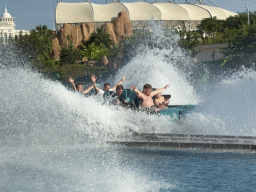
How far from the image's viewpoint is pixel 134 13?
233 feet

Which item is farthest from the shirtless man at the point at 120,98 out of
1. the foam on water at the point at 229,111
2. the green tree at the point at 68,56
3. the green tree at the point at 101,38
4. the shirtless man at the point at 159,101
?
the green tree at the point at 101,38

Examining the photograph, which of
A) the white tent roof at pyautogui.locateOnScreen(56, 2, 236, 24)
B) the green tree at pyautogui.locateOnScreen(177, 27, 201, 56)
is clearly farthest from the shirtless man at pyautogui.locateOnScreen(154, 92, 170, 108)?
the white tent roof at pyautogui.locateOnScreen(56, 2, 236, 24)

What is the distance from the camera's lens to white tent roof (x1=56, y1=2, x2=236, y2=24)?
2758 inches

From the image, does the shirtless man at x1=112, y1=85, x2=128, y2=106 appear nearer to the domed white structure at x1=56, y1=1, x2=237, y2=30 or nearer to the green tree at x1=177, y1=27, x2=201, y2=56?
the green tree at x1=177, y1=27, x2=201, y2=56

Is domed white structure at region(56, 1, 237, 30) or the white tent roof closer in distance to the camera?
domed white structure at region(56, 1, 237, 30)

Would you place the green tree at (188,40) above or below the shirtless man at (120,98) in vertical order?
above

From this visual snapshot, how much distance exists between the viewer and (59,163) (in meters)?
5.84

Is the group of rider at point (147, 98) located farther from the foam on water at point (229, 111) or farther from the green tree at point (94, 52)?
the green tree at point (94, 52)

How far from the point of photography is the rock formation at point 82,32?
52.5m

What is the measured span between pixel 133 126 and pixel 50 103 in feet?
6.16

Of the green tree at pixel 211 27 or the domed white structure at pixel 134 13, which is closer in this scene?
the green tree at pixel 211 27

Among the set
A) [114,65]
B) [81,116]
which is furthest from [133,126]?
[114,65]

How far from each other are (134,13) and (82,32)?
58.2ft

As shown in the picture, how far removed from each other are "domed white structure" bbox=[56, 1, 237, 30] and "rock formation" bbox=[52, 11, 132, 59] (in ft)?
31.8
